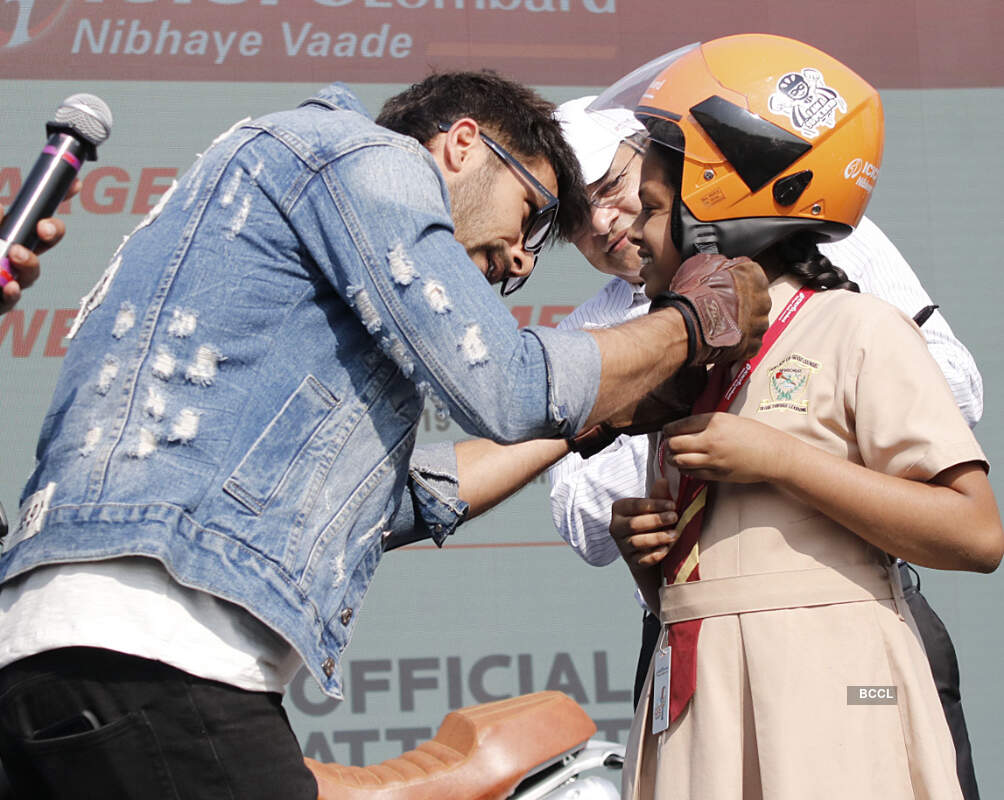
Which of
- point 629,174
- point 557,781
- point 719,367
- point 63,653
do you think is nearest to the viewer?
point 63,653

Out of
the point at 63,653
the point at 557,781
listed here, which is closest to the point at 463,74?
the point at 63,653

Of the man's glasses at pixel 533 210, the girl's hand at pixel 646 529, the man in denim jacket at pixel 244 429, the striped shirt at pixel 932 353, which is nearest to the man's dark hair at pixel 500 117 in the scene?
the man's glasses at pixel 533 210

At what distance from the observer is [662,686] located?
5.47ft

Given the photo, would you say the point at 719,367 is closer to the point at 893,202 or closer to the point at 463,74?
the point at 463,74

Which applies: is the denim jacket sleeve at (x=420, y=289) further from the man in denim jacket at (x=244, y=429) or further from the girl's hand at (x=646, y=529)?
the girl's hand at (x=646, y=529)

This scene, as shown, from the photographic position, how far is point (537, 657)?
3.66 m

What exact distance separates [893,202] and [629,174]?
151 cm

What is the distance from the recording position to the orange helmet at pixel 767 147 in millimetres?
1787

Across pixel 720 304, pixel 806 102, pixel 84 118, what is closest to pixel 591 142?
pixel 806 102

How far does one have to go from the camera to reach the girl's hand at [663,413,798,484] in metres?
1.56

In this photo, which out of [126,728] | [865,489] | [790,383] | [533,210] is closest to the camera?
[126,728]

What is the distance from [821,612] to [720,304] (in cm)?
42

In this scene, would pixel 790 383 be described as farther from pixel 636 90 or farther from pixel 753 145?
pixel 636 90

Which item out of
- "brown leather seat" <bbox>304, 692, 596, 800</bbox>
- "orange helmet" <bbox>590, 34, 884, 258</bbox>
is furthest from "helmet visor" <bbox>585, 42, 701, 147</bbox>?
"brown leather seat" <bbox>304, 692, 596, 800</bbox>
